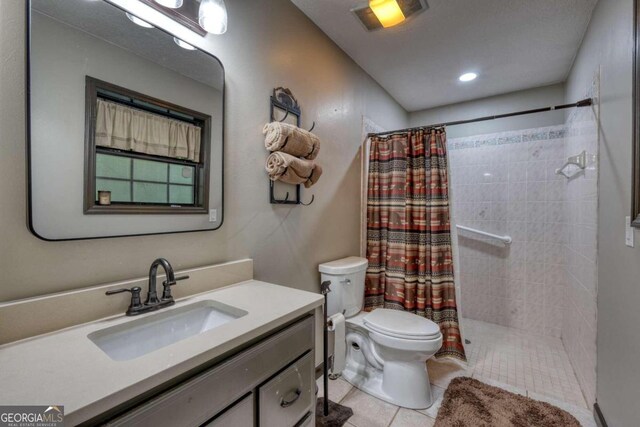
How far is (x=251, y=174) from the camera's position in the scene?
140 centimetres

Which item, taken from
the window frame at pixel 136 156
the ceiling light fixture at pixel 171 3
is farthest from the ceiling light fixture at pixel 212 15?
the window frame at pixel 136 156

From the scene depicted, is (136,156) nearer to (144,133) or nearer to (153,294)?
(144,133)

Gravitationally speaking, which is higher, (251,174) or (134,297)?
(251,174)

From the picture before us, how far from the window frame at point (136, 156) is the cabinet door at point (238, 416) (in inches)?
28.4

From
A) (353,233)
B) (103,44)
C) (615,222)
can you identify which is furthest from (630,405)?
(103,44)

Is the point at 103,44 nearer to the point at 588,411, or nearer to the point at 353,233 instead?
the point at 353,233

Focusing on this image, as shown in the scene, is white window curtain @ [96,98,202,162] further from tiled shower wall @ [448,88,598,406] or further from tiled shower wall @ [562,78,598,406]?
tiled shower wall @ [448,88,598,406]

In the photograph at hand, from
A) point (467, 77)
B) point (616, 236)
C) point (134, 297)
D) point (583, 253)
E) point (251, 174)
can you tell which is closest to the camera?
point (134, 297)

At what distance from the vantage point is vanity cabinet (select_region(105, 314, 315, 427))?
0.61m

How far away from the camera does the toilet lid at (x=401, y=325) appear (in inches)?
61.7

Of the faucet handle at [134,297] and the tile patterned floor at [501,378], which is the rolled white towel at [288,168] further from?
the tile patterned floor at [501,378]

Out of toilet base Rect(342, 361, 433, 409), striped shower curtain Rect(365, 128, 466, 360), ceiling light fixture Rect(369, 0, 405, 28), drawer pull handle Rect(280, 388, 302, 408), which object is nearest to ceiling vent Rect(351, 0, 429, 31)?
ceiling light fixture Rect(369, 0, 405, 28)

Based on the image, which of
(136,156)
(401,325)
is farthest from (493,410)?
(136,156)

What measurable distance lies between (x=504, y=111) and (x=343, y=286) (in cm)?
258
